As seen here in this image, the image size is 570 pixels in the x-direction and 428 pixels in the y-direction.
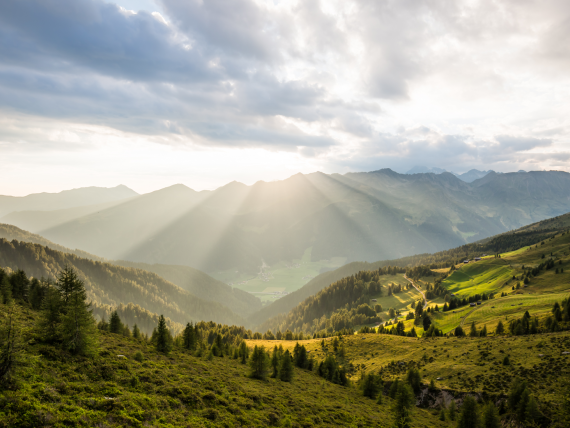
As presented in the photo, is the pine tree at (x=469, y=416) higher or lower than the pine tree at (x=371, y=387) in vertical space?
higher

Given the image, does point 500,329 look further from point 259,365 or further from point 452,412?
point 259,365

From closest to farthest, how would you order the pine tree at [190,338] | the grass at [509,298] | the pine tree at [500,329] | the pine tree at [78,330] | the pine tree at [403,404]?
the pine tree at [78,330], the pine tree at [403,404], the pine tree at [190,338], the pine tree at [500,329], the grass at [509,298]

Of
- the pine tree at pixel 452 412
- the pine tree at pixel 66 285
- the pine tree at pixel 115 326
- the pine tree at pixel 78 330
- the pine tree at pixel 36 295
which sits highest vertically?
the pine tree at pixel 66 285

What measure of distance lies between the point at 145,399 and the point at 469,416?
5015 centimetres

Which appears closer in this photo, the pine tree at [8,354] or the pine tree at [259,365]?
the pine tree at [8,354]

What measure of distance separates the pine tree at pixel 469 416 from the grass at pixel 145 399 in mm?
8347

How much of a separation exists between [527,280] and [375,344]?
123434 millimetres

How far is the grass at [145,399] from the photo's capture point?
18438 mm

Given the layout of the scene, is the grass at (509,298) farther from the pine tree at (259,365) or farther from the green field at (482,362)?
the pine tree at (259,365)

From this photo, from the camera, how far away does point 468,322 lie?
114 m

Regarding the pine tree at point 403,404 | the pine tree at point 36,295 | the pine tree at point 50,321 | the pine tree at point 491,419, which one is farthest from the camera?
Answer: the pine tree at point 36,295

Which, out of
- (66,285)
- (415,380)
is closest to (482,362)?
(415,380)

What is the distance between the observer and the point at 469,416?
40938 millimetres

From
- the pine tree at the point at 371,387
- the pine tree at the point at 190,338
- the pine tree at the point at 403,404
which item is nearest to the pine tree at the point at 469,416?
the pine tree at the point at 403,404
